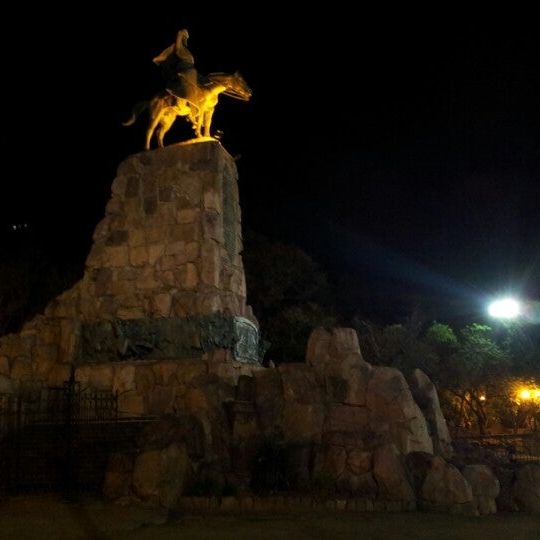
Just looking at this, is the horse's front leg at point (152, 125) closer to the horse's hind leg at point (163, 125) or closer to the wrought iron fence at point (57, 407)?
the horse's hind leg at point (163, 125)

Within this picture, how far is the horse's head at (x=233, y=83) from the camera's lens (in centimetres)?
1995

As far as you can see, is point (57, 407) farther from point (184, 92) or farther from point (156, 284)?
point (184, 92)

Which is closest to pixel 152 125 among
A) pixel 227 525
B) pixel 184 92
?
pixel 184 92

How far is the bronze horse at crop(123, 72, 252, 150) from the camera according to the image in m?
20.0

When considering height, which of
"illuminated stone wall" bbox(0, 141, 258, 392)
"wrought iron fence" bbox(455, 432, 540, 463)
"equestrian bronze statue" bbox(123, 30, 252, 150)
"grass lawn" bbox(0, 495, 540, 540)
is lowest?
"grass lawn" bbox(0, 495, 540, 540)

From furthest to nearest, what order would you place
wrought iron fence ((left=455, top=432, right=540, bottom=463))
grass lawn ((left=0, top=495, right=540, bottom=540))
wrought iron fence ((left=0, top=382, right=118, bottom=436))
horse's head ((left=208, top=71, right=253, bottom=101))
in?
horse's head ((left=208, top=71, right=253, bottom=101)), wrought iron fence ((left=455, top=432, right=540, bottom=463)), wrought iron fence ((left=0, top=382, right=118, bottom=436)), grass lawn ((left=0, top=495, right=540, bottom=540))

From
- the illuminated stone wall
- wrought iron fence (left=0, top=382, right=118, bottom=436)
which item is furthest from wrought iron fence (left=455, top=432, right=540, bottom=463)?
wrought iron fence (left=0, top=382, right=118, bottom=436)

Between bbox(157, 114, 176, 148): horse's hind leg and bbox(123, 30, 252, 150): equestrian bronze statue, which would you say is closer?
bbox(123, 30, 252, 150): equestrian bronze statue

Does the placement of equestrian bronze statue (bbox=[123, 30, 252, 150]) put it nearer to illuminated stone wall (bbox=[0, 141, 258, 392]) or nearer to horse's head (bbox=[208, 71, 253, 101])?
horse's head (bbox=[208, 71, 253, 101])

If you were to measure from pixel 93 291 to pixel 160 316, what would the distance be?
7.66 feet

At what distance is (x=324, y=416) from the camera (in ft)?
44.3

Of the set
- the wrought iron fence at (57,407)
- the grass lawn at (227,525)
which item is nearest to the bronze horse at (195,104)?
the wrought iron fence at (57,407)

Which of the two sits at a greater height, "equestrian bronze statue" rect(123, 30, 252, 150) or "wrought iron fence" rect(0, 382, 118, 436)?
"equestrian bronze statue" rect(123, 30, 252, 150)

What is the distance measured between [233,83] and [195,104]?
49.7 inches
